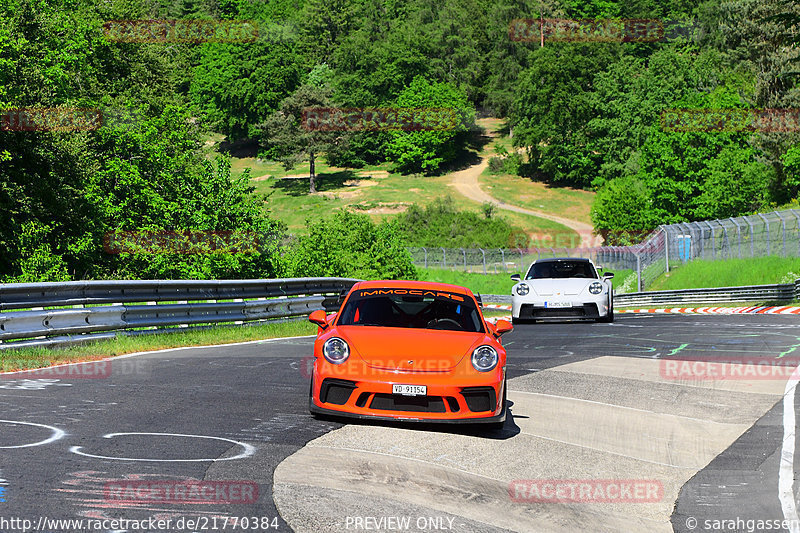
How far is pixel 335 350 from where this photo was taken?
26.3 ft

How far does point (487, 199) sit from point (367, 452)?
98.5m

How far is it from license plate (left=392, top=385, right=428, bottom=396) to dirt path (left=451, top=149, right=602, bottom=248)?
7929cm

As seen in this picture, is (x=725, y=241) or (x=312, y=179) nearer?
(x=725, y=241)

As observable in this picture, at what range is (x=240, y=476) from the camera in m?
5.92

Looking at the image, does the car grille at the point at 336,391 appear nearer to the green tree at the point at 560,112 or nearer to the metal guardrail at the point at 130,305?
the metal guardrail at the point at 130,305

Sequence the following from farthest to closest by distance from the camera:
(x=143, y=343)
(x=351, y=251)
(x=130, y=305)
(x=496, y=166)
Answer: (x=496, y=166) → (x=351, y=251) → (x=130, y=305) → (x=143, y=343)

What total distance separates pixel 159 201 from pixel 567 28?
108m

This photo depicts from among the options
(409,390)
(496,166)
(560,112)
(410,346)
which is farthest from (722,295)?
(496,166)

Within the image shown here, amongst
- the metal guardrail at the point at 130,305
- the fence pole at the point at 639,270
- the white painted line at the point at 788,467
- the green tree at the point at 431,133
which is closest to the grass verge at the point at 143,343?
the metal guardrail at the point at 130,305

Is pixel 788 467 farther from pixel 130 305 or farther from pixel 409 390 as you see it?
pixel 130 305

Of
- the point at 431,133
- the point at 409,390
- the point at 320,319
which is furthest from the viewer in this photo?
the point at 431,133

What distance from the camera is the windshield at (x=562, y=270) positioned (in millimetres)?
20875

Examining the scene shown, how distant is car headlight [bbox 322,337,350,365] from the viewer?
26.0 ft

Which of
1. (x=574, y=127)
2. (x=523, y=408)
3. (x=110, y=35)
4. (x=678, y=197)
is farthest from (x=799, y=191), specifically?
(x=523, y=408)
